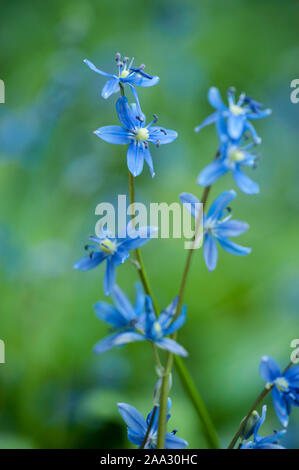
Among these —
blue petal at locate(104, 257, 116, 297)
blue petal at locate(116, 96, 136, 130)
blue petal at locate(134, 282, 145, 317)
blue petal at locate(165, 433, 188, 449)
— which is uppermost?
blue petal at locate(116, 96, 136, 130)

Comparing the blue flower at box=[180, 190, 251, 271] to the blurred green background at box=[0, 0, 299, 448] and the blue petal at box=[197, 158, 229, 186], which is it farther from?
the blurred green background at box=[0, 0, 299, 448]

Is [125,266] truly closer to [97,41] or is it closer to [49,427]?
[49,427]

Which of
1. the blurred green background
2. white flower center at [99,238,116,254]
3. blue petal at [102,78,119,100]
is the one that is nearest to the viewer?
blue petal at [102,78,119,100]

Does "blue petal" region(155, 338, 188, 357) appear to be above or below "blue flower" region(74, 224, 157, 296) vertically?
below

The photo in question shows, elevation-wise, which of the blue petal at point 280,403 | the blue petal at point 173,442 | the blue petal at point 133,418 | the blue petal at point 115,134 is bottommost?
the blue petal at point 173,442

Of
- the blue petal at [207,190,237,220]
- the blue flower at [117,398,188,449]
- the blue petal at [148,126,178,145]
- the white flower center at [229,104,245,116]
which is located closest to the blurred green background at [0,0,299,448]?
the blue flower at [117,398,188,449]

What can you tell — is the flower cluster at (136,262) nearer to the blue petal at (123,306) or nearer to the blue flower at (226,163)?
the blue petal at (123,306)

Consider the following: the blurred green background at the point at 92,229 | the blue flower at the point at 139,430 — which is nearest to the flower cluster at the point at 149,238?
the blue flower at the point at 139,430

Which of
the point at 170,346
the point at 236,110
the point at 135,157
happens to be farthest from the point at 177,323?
the point at 236,110
